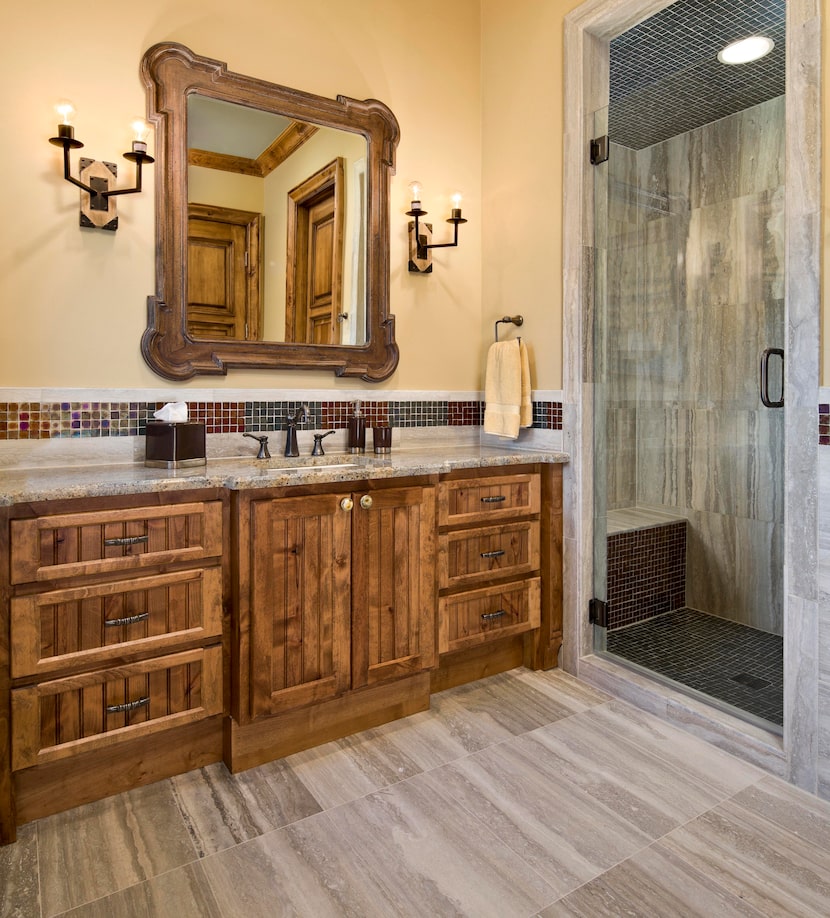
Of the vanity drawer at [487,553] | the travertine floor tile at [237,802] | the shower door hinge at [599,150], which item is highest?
the shower door hinge at [599,150]

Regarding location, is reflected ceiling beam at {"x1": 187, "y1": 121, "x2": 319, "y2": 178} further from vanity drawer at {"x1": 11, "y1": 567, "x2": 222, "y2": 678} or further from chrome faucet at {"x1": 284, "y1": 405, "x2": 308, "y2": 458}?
vanity drawer at {"x1": 11, "y1": 567, "x2": 222, "y2": 678}

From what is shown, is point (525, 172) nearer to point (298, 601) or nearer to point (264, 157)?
point (264, 157)

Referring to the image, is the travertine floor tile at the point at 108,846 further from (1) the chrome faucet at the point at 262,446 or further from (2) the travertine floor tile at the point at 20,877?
(1) the chrome faucet at the point at 262,446

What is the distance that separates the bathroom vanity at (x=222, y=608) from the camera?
1.56 m

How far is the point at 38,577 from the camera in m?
1.54

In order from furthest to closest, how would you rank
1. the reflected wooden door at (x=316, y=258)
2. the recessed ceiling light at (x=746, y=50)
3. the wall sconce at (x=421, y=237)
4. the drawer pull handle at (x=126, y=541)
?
the wall sconce at (x=421, y=237) < the reflected wooden door at (x=316, y=258) < the recessed ceiling light at (x=746, y=50) < the drawer pull handle at (x=126, y=541)

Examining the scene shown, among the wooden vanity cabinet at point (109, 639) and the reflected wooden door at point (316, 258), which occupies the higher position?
the reflected wooden door at point (316, 258)

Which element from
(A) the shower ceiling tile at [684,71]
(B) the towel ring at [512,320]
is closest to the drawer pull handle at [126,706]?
(B) the towel ring at [512,320]

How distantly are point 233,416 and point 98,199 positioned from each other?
0.80 meters

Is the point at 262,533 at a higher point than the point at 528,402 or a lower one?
lower

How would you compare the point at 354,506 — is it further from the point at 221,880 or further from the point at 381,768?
the point at 221,880

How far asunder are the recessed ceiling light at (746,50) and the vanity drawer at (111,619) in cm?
242

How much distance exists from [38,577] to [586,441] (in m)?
1.84

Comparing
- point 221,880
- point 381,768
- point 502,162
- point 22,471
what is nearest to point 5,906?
point 221,880
